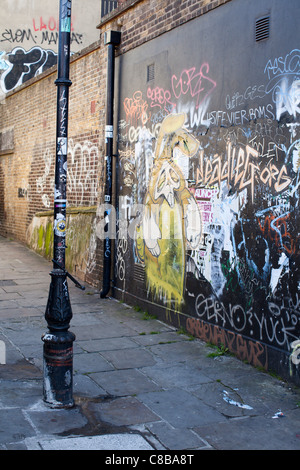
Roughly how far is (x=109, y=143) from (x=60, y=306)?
195 inches

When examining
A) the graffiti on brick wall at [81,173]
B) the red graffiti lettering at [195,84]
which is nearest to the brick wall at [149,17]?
the red graffiti lettering at [195,84]

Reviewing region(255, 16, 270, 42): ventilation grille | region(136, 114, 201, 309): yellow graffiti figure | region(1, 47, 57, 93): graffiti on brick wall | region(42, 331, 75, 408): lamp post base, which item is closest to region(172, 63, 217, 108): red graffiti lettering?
region(136, 114, 201, 309): yellow graffiti figure

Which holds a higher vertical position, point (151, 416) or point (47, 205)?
point (47, 205)

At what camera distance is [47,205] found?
12883 mm

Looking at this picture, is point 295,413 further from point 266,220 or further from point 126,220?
point 126,220

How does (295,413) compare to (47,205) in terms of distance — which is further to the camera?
(47,205)

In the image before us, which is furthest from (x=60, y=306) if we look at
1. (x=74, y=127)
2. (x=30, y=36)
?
(x=30, y=36)

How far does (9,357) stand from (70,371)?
1486 mm

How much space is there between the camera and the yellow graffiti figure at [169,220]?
286 inches

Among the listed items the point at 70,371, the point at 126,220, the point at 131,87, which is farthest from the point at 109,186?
the point at 70,371

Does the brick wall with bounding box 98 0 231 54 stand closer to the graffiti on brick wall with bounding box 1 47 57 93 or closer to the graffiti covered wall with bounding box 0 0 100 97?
the graffiti on brick wall with bounding box 1 47 57 93

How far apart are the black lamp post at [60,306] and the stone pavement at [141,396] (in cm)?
20

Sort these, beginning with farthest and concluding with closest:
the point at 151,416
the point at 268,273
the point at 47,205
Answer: the point at 47,205
the point at 268,273
the point at 151,416

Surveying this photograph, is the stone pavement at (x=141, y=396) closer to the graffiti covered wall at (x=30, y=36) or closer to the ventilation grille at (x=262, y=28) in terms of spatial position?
the ventilation grille at (x=262, y=28)
